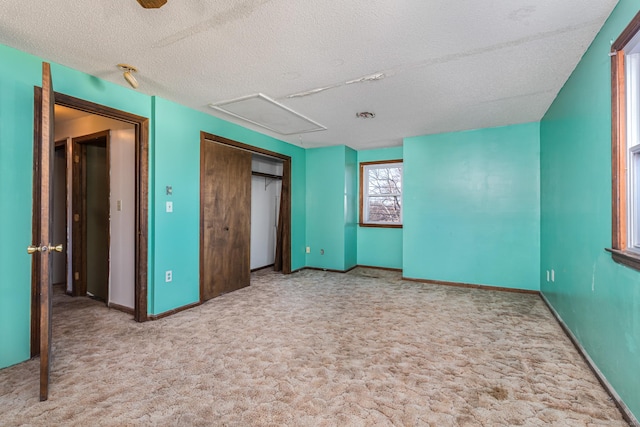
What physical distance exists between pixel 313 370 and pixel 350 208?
383 centimetres

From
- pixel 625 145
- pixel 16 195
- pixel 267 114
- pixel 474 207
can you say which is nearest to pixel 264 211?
pixel 267 114

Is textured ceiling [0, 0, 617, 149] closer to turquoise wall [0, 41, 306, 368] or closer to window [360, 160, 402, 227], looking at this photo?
turquoise wall [0, 41, 306, 368]

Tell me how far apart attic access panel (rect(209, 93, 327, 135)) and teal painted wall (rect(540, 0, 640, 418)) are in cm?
270

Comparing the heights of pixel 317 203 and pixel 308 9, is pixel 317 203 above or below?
below

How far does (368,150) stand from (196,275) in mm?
3930

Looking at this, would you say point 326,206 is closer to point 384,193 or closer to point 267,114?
point 384,193

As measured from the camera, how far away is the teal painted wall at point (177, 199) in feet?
10.3

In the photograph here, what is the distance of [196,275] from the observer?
3.57 meters

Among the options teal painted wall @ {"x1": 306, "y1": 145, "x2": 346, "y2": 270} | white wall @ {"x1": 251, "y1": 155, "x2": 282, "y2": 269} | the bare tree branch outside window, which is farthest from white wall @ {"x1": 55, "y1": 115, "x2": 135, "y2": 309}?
the bare tree branch outside window

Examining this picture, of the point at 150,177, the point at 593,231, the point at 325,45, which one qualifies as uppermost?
the point at 325,45

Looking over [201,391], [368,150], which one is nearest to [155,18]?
[201,391]

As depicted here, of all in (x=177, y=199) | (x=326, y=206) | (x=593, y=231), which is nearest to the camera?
(x=593, y=231)

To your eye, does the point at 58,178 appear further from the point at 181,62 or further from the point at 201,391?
the point at 201,391

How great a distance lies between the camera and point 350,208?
569 cm
